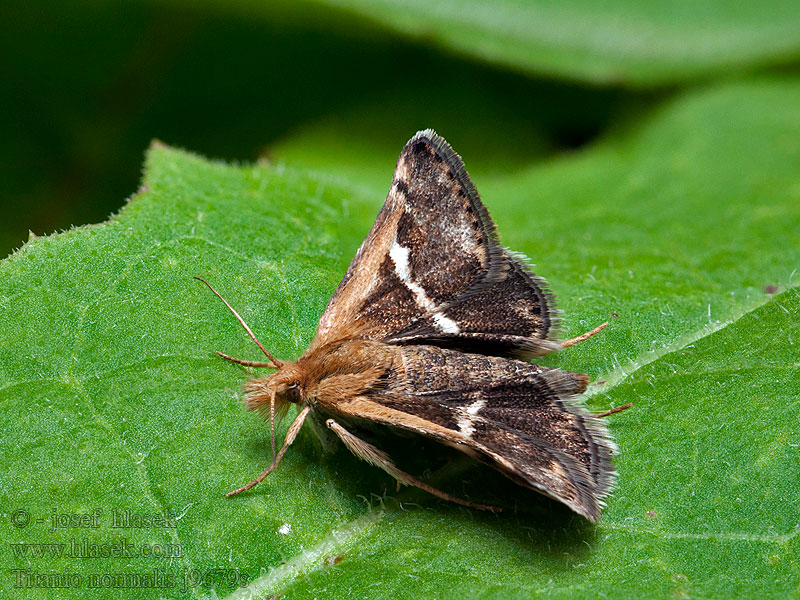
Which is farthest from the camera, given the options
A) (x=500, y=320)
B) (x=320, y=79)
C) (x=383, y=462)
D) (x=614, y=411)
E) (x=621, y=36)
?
(x=320, y=79)

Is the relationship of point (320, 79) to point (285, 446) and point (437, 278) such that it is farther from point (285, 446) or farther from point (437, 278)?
point (285, 446)

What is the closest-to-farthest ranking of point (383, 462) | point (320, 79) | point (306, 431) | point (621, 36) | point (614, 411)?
point (383, 462) < point (614, 411) < point (306, 431) < point (621, 36) < point (320, 79)

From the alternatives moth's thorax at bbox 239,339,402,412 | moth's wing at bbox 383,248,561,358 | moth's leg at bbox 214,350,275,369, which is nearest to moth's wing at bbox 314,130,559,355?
moth's wing at bbox 383,248,561,358

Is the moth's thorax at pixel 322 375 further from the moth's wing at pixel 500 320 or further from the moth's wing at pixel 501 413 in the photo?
the moth's wing at pixel 500 320

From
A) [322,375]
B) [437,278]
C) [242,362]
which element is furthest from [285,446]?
[437,278]

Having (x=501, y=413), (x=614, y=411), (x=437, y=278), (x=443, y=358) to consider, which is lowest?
(x=614, y=411)

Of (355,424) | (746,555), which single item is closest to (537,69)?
(355,424)

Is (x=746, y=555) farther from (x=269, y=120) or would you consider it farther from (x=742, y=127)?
(x=269, y=120)
